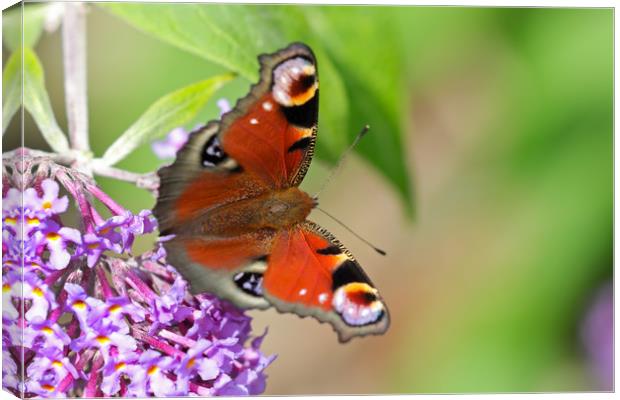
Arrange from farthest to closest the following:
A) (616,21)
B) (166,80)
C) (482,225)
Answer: (482,225)
(166,80)
(616,21)

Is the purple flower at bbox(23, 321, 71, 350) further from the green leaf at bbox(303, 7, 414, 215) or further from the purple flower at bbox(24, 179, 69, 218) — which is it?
the green leaf at bbox(303, 7, 414, 215)

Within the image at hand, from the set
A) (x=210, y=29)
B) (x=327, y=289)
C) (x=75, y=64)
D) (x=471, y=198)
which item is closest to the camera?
(x=327, y=289)

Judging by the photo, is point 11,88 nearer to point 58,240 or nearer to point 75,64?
point 75,64

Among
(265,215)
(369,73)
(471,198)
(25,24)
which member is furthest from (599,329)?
(25,24)

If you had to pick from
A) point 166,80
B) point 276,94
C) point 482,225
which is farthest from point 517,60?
point 276,94

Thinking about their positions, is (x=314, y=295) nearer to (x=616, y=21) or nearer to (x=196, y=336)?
(x=196, y=336)
